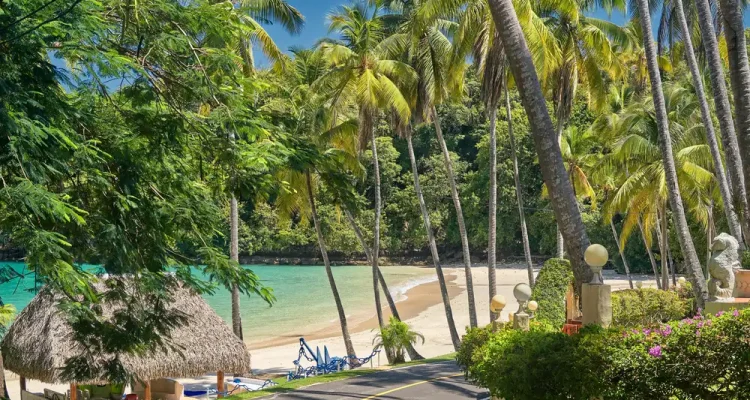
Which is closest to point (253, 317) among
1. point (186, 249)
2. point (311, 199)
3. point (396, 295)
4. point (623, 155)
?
point (396, 295)

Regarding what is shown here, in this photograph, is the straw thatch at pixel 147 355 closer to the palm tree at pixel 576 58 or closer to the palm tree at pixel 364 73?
the palm tree at pixel 364 73

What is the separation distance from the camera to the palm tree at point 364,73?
20.7m

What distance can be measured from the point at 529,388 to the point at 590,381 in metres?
0.70

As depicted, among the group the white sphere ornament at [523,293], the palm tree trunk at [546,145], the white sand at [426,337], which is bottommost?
the white sand at [426,337]

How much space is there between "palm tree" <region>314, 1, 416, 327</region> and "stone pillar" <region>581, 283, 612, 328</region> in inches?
513

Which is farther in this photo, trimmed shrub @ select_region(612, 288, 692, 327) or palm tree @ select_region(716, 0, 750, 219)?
trimmed shrub @ select_region(612, 288, 692, 327)

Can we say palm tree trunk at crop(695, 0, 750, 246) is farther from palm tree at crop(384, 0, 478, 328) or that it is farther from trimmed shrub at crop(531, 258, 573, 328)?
palm tree at crop(384, 0, 478, 328)

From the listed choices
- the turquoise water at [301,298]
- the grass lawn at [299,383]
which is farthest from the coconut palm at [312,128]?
the turquoise water at [301,298]

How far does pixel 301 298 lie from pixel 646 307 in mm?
35758

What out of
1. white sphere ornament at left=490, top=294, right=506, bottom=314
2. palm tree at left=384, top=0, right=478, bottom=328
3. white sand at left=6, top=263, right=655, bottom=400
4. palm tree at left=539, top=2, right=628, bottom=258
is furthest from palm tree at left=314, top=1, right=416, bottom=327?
white sphere ornament at left=490, top=294, right=506, bottom=314

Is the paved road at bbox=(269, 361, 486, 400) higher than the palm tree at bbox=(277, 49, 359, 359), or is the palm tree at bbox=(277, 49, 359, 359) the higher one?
the palm tree at bbox=(277, 49, 359, 359)

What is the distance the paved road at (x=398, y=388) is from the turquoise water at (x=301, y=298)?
16.1 m

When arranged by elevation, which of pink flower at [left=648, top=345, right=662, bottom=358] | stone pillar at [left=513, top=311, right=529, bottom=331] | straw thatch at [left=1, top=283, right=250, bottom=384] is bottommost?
straw thatch at [left=1, top=283, right=250, bottom=384]

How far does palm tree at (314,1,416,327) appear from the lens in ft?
68.0
